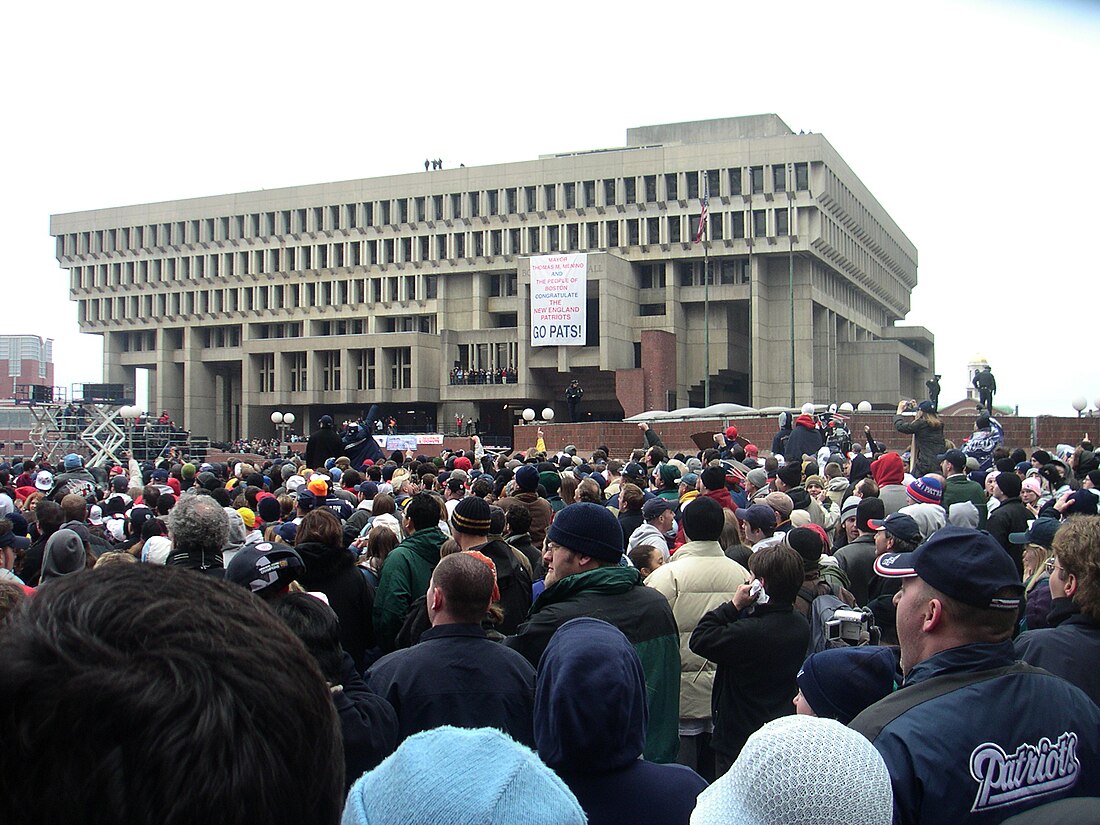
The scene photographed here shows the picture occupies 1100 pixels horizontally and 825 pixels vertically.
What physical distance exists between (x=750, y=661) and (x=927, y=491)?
416cm

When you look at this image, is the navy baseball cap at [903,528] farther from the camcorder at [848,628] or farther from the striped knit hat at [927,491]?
the striped knit hat at [927,491]

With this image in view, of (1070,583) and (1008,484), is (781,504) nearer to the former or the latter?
(1008,484)

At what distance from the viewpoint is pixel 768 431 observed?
34031 millimetres

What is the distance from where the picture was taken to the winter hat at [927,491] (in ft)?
27.5

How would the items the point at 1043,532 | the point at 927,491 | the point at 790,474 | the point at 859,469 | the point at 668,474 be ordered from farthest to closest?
the point at 859,469
the point at 668,474
the point at 790,474
the point at 927,491
the point at 1043,532

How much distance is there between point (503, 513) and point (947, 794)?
5.27 m

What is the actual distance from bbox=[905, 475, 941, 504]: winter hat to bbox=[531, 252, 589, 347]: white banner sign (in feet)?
157

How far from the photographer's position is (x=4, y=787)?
101 centimetres

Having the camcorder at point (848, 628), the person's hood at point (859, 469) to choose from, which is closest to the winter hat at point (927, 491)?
the camcorder at point (848, 628)

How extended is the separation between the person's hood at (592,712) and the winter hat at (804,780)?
42.2 inches

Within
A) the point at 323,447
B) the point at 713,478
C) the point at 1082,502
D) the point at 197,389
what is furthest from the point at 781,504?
the point at 197,389

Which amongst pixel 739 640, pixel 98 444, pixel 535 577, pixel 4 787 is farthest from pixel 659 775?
pixel 98 444

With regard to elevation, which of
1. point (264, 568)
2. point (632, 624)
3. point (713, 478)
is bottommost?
point (632, 624)

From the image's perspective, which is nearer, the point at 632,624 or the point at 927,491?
the point at 632,624
